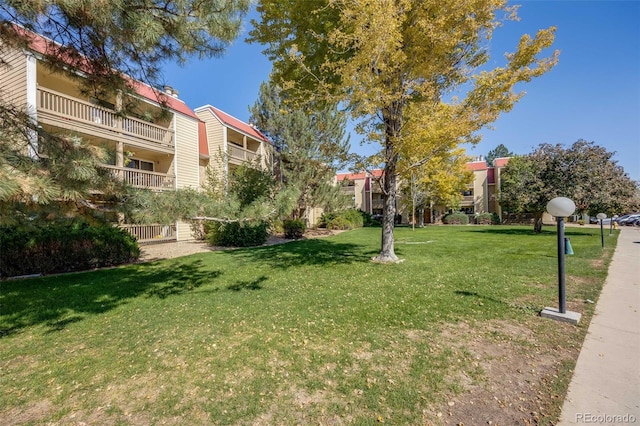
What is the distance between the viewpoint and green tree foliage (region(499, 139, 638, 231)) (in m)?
15.0

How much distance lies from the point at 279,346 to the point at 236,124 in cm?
1823

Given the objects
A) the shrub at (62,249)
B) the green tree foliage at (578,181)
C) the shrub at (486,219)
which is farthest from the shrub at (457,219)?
the shrub at (62,249)

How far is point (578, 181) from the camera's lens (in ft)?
50.3

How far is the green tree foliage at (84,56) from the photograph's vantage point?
2695 millimetres

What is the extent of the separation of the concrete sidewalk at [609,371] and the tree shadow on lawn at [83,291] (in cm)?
630

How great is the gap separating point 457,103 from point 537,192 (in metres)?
13.0

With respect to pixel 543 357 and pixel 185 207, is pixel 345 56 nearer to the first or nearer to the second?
pixel 185 207

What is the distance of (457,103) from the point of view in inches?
280

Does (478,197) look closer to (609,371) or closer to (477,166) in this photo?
(477,166)

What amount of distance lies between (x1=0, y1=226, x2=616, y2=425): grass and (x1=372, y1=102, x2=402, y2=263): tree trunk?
5.29ft

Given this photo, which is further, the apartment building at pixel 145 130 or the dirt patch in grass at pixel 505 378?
the apartment building at pixel 145 130

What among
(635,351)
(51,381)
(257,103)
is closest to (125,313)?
(51,381)

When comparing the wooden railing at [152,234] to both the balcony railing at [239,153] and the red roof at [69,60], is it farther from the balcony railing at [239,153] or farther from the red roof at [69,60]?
the red roof at [69,60]

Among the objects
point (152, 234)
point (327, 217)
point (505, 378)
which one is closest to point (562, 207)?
point (505, 378)
